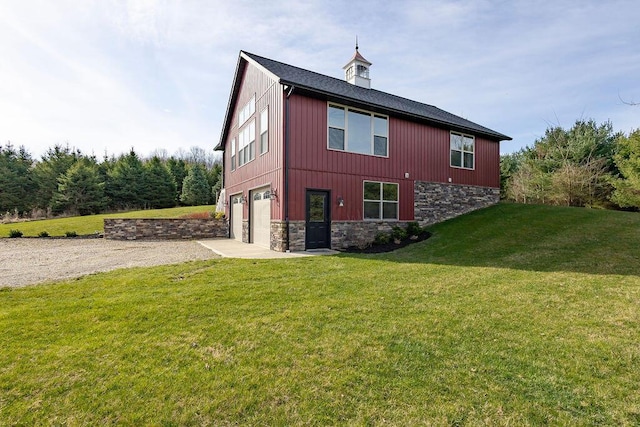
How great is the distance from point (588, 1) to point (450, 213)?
320 inches

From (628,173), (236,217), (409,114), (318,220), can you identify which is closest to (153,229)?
(236,217)

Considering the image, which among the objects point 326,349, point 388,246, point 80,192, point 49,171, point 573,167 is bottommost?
point 326,349

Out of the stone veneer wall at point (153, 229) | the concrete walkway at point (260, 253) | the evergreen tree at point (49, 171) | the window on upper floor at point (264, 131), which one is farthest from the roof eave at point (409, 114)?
the evergreen tree at point (49, 171)

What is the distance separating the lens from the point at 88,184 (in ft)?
95.1

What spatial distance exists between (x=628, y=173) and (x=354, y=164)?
53.7 feet

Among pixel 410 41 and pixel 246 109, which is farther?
pixel 246 109

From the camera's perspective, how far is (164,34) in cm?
923

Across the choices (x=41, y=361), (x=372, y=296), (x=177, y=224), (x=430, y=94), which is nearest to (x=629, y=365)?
(x=372, y=296)

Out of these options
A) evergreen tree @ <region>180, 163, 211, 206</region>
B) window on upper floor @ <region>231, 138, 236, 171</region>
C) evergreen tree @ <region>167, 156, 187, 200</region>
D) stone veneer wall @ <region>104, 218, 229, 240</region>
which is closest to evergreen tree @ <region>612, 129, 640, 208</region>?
window on upper floor @ <region>231, 138, 236, 171</region>

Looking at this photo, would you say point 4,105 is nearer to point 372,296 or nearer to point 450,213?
point 372,296

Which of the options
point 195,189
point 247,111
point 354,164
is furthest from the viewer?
point 195,189

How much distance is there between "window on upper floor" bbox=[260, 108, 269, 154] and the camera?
37.2 feet

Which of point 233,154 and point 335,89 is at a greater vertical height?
point 335,89

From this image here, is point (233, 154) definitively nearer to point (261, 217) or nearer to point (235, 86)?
point (235, 86)
